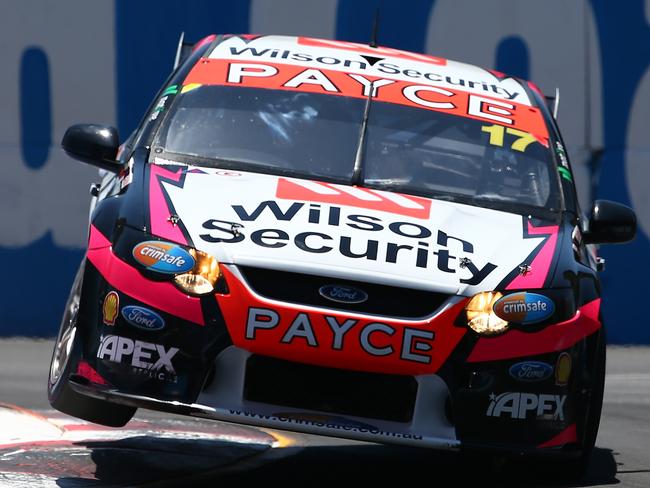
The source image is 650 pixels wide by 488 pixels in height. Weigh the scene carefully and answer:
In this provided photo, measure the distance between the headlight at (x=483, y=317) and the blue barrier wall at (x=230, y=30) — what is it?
5607 mm

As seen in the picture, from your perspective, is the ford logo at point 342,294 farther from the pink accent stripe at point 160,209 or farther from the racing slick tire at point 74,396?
the racing slick tire at point 74,396

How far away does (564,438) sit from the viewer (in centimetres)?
550

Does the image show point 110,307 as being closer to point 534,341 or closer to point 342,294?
point 342,294

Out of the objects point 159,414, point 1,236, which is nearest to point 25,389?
point 159,414

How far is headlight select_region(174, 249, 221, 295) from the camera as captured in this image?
5.18 metres

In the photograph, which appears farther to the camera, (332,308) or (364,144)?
(364,144)

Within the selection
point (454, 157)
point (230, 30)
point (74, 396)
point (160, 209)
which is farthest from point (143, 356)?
point (230, 30)

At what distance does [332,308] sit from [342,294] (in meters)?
0.07

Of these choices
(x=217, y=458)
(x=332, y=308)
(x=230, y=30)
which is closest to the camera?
(x=332, y=308)

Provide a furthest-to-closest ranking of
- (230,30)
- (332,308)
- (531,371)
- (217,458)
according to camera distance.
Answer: (230,30)
(217,458)
(531,371)
(332,308)

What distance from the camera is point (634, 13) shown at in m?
11.3

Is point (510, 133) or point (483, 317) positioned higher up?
point (510, 133)

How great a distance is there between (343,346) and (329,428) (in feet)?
0.95

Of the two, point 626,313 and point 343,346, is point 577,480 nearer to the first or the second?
point 343,346
